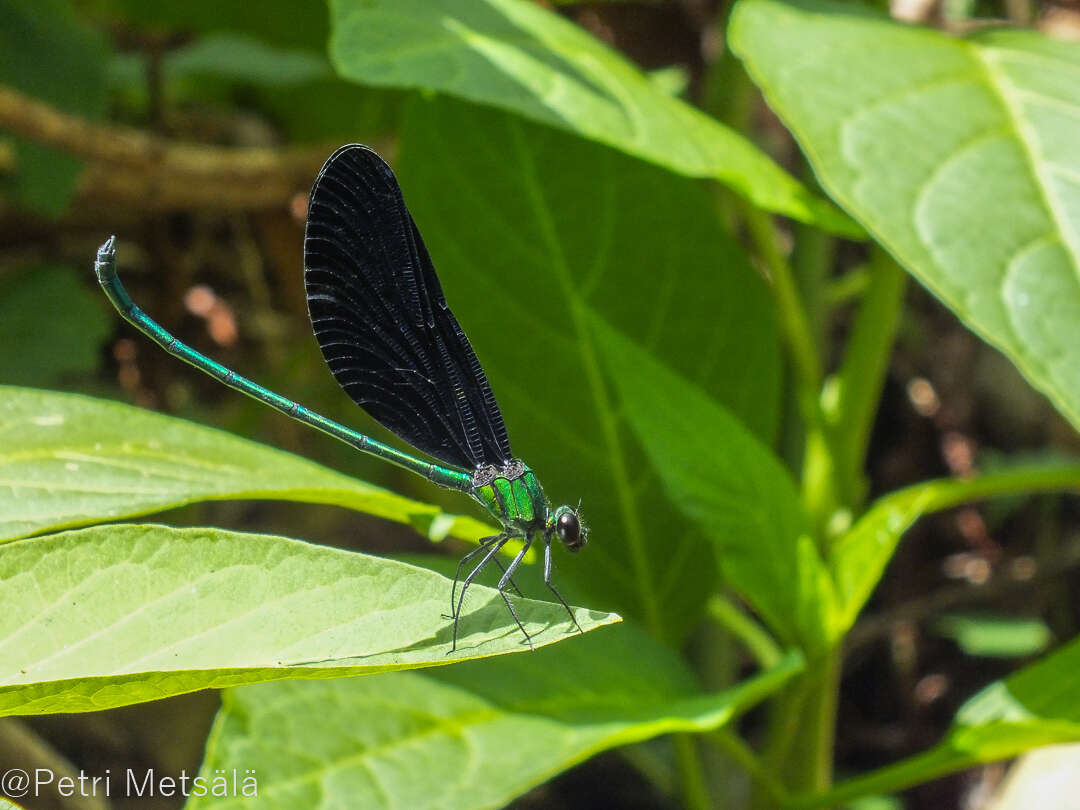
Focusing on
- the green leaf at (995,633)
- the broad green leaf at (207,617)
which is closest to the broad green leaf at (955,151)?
the broad green leaf at (207,617)

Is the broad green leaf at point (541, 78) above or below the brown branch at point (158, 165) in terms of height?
above

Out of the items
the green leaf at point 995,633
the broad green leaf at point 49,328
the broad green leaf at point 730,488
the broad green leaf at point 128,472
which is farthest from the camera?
the green leaf at point 995,633

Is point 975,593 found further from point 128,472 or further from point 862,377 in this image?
point 128,472

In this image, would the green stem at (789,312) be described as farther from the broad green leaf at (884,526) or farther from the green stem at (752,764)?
the green stem at (752,764)

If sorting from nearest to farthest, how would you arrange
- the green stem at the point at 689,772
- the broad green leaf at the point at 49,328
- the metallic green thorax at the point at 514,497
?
the metallic green thorax at the point at 514,497 → the green stem at the point at 689,772 → the broad green leaf at the point at 49,328

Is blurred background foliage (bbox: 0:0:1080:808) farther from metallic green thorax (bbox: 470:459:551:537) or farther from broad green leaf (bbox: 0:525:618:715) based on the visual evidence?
broad green leaf (bbox: 0:525:618:715)
